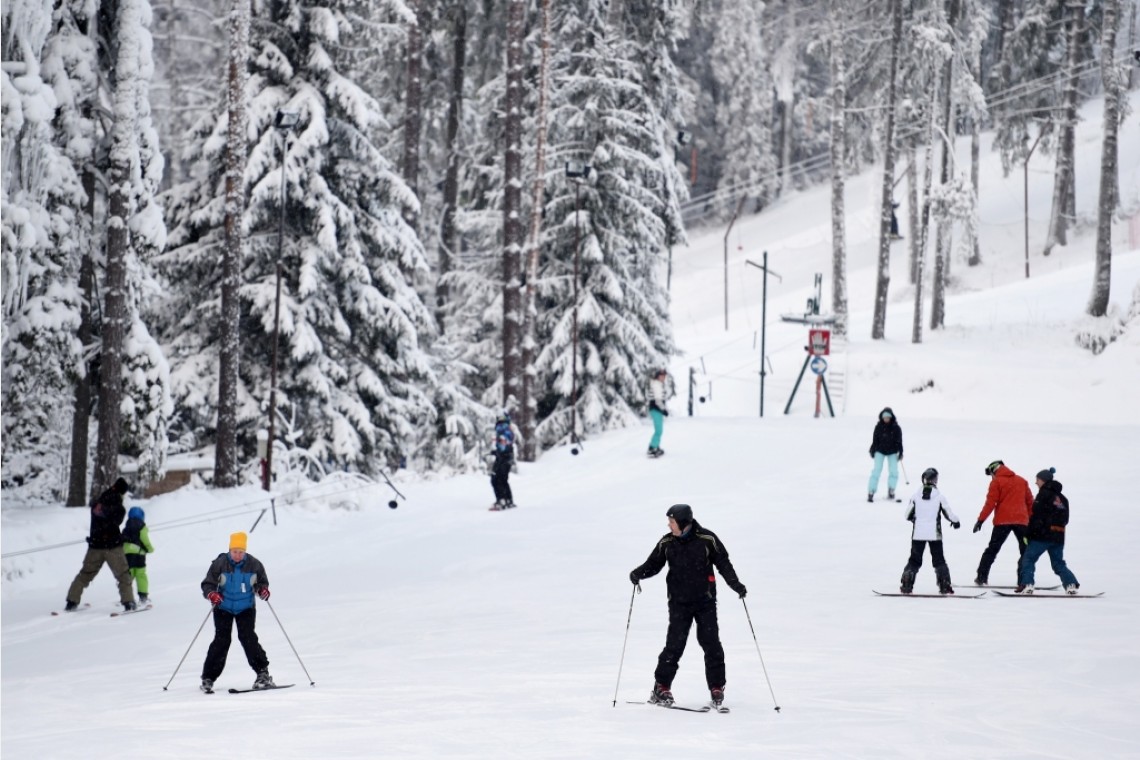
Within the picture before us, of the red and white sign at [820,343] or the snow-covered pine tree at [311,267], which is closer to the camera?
the snow-covered pine tree at [311,267]

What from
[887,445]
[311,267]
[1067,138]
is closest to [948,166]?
[1067,138]

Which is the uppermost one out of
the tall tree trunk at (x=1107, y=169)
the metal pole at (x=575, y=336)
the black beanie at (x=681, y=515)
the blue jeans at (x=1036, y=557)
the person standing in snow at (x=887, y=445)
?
the tall tree trunk at (x=1107, y=169)

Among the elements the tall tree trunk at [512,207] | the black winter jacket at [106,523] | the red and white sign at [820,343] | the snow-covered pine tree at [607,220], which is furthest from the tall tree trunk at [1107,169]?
the black winter jacket at [106,523]

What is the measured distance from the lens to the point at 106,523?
49.8 feet

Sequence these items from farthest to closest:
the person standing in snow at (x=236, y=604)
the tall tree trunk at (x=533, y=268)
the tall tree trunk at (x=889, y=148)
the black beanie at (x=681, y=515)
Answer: the tall tree trunk at (x=889, y=148), the tall tree trunk at (x=533, y=268), the person standing in snow at (x=236, y=604), the black beanie at (x=681, y=515)

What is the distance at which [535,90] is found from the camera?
32312 mm

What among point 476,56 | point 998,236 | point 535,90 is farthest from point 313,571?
point 998,236

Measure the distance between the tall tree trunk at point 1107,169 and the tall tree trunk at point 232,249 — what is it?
81.2 feet

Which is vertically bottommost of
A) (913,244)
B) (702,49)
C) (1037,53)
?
(913,244)

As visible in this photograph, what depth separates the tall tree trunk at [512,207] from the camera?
87.1 ft

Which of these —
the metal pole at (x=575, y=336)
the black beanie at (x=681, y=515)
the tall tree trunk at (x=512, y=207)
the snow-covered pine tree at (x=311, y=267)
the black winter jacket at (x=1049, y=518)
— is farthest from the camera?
the metal pole at (x=575, y=336)

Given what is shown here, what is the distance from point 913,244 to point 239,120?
1507 inches

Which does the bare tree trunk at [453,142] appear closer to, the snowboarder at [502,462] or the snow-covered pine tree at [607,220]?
the snow-covered pine tree at [607,220]

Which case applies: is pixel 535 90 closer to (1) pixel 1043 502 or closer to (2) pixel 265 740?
(1) pixel 1043 502
